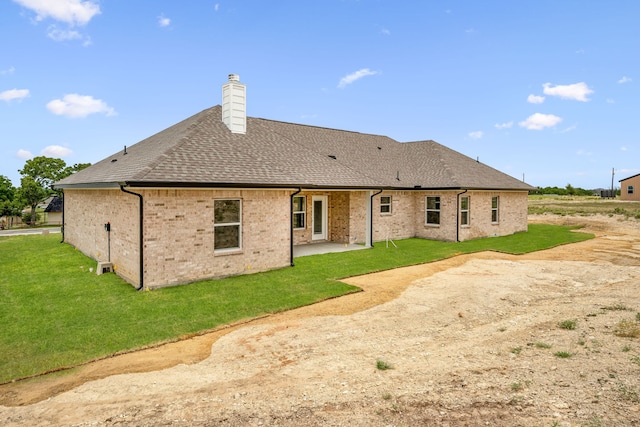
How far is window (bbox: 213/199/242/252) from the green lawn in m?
1.12

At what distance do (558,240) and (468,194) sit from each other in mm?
5765

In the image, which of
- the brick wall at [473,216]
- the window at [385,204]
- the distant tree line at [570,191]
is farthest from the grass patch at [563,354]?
the distant tree line at [570,191]

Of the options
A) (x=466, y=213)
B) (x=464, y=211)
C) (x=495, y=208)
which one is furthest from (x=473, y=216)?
(x=495, y=208)

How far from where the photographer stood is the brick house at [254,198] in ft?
34.4

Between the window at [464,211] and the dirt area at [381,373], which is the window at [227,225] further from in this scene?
the window at [464,211]

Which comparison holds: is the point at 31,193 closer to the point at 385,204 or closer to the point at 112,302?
the point at 385,204

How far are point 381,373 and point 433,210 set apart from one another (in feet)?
54.6

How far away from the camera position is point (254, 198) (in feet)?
39.5

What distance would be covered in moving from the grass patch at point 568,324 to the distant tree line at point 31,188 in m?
42.2

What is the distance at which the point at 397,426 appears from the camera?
13.4 feet

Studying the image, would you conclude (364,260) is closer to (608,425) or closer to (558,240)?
(608,425)

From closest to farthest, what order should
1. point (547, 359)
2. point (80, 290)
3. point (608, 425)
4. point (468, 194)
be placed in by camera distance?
point (608, 425) < point (547, 359) < point (80, 290) < point (468, 194)

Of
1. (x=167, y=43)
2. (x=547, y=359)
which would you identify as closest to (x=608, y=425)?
(x=547, y=359)

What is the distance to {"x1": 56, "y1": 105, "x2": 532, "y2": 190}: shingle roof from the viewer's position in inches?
443
